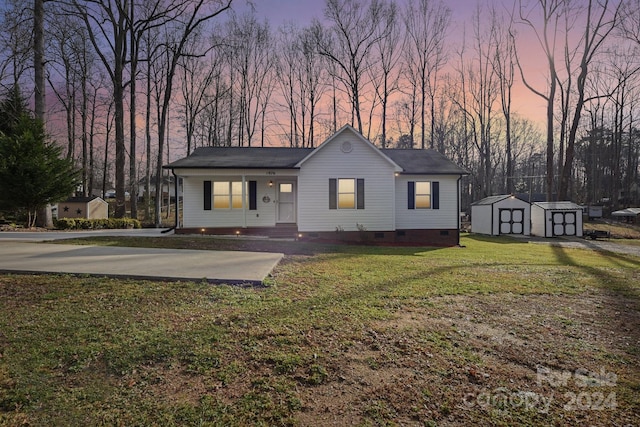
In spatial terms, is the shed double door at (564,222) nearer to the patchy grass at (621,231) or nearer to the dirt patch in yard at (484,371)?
the patchy grass at (621,231)

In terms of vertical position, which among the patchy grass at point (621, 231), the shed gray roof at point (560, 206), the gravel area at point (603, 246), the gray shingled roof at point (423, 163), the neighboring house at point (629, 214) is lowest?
the gravel area at point (603, 246)

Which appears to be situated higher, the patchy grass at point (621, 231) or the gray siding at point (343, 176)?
the gray siding at point (343, 176)

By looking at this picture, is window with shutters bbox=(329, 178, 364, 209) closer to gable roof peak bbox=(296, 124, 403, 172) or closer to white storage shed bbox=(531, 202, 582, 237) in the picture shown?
gable roof peak bbox=(296, 124, 403, 172)

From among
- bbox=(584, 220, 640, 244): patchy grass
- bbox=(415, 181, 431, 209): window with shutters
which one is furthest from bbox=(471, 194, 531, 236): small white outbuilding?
bbox=(415, 181, 431, 209): window with shutters

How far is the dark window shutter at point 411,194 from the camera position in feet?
50.1

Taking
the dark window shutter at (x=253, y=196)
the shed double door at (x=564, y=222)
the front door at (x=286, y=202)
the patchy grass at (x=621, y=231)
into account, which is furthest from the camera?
the shed double door at (x=564, y=222)

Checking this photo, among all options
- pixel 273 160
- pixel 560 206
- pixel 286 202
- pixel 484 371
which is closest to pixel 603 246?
pixel 560 206

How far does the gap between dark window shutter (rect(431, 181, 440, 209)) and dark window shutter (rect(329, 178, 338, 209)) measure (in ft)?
16.3

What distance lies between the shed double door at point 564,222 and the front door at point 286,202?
1938 centimetres

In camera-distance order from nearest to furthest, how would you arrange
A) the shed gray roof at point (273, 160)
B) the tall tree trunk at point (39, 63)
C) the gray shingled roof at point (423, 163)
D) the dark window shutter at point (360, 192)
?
1. the shed gray roof at point (273, 160)
2. the dark window shutter at point (360, 192)
3. the tall tree trunk at point (39, 63)
4. the gray shingled roof at point (423, 163)

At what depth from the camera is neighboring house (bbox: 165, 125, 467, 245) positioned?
13.8 metres

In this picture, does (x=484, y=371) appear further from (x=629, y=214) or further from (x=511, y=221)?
(x=629, y=214)

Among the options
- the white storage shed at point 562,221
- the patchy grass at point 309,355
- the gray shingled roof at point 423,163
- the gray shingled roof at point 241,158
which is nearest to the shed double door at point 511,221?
the white storage shed at point 562,221

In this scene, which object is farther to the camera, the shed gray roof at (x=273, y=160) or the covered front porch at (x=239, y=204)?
the covered front porch at (x=239, y=204)
